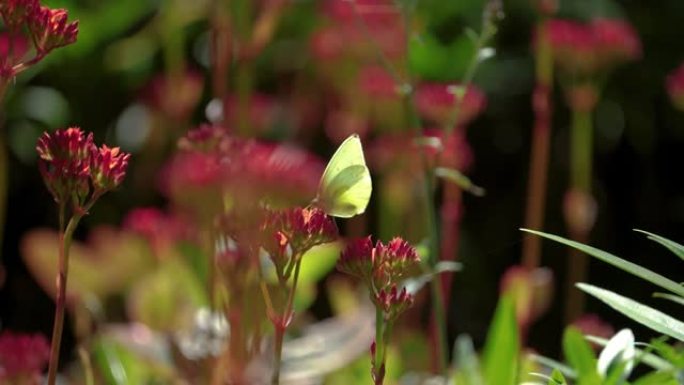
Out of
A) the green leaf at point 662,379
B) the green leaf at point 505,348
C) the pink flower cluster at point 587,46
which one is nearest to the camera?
the green leaf at point 662,379

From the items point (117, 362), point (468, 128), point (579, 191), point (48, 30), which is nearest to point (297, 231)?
point (48, 30)

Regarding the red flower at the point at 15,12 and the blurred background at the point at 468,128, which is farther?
the blurred background at the point at 468,128

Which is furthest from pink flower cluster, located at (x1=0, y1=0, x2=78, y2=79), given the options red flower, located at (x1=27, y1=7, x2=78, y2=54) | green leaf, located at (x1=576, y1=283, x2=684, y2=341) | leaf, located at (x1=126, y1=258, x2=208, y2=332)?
leaf, located at (x1=126, y1=258, x2=208, y2=332)

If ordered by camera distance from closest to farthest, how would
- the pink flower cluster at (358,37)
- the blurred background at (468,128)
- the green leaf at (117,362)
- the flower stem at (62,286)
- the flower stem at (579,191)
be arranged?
the flower stem at (62,286) < the green leaf at (117,362) < the flower stem at (579,191) < the pink flower cluster at (358,37) < the blurred background at (468,128)

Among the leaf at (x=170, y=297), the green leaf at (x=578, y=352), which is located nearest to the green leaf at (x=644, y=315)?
the green leaf at (x=578, y=352)

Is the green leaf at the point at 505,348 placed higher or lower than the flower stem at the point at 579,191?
higher

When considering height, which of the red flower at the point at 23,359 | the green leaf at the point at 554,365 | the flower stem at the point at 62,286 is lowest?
the green leaf at the point at 554,365

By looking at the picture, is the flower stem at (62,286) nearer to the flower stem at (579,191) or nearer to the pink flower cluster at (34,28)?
the pink flower cluster at (34,28)

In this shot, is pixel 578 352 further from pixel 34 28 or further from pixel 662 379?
pixel 34 28
